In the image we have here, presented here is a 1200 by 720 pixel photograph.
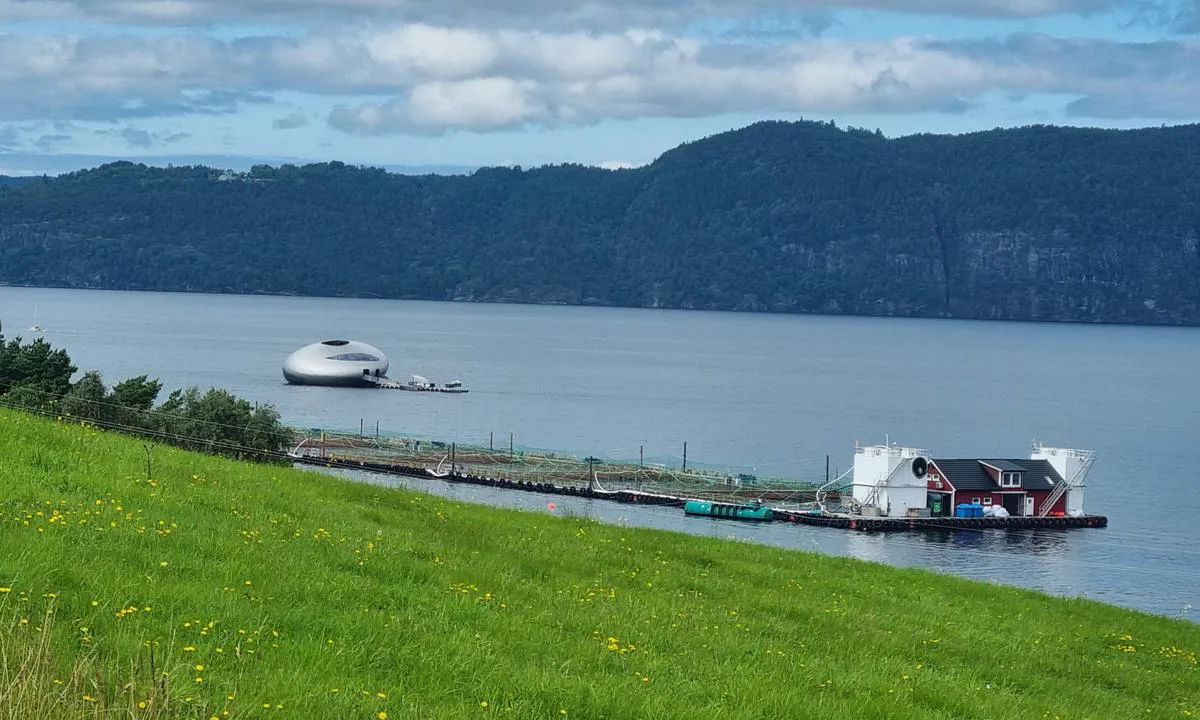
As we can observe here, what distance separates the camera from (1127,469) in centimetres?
11700

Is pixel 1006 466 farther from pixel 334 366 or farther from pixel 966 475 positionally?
pixel 334 366

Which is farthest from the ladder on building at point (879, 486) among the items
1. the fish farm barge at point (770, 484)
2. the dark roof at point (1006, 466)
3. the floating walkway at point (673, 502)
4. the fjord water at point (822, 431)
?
the dark roof at point (1006, 466)

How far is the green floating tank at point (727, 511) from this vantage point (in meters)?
80.8

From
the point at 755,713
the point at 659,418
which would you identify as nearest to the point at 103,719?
the point at 755,713

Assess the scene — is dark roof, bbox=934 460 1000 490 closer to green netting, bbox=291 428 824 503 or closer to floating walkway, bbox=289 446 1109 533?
floating walkway, bbox=289 446 1109 533

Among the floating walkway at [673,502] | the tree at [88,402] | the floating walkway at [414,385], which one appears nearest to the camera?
the tree at [88,402]

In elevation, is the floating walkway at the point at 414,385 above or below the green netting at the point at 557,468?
above

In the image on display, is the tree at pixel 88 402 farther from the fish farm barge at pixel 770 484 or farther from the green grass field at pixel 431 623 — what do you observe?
the fish farm barge at pixel 770 484

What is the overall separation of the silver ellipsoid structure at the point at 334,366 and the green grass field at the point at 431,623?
132m

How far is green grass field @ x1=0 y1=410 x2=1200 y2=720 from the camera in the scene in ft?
37.7

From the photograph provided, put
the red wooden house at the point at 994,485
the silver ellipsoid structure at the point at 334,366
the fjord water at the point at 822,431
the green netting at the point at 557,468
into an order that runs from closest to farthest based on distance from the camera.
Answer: the fjord water at the point at 822,431
the red wooden house at the point at 994,485
the green netting at the point at 557,468
the silver ellipsoid structure at the point at 334,366

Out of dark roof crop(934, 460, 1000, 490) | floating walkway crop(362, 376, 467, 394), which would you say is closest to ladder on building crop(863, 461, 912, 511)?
dark roof crop(934, 460, 1000, 490)

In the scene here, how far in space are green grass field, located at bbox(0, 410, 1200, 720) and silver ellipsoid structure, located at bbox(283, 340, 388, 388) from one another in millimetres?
131848

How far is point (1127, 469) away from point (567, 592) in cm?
10777
